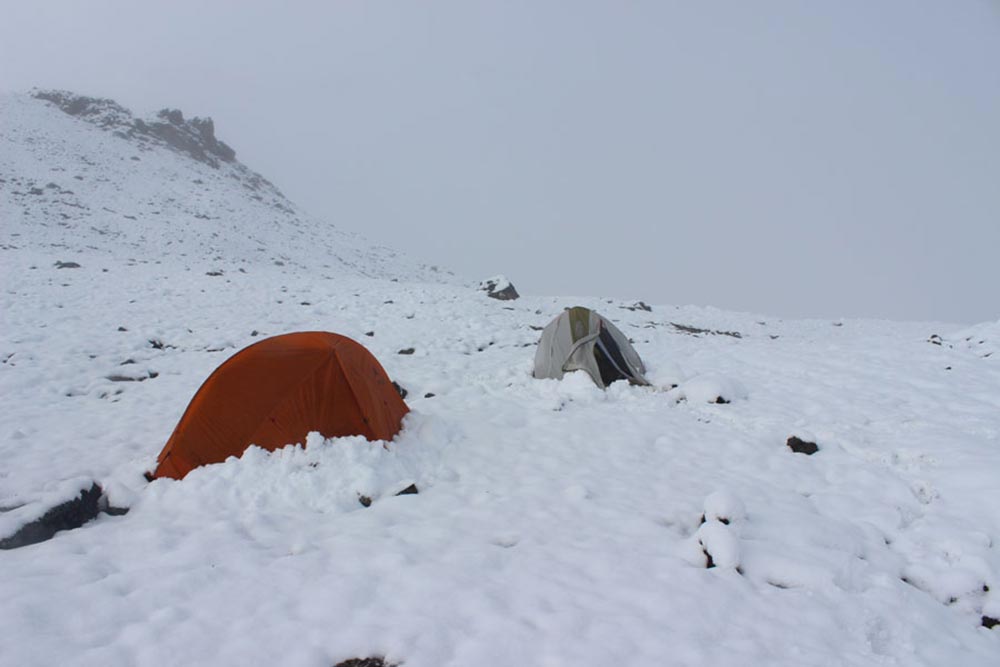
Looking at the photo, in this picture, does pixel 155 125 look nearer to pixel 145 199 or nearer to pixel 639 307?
pixel 145 199

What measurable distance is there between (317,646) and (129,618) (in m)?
1.35

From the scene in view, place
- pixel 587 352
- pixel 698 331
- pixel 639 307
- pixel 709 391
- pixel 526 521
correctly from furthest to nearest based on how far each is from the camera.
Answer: pixel 639 307 < pixel 698 331 < pixel 587 352 < pixel 709 391 < pixel 526 521

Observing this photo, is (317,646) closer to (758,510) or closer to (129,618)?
(129,618)

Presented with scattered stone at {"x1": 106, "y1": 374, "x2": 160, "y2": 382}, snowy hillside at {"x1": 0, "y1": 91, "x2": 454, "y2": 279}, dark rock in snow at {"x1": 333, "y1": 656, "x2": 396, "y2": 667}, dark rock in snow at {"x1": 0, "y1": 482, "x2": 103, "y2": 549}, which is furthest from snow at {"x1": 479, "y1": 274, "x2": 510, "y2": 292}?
dark rock in snow at {"x1": 333, "y1": 656, "x2": 396, "y2": 667}

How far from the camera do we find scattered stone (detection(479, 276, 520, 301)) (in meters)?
22.4

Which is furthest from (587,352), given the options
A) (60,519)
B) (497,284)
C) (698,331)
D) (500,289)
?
(497,284)

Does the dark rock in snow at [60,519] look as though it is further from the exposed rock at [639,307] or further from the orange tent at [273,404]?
the exposed rock at [639,307]

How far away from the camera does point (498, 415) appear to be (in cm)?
803

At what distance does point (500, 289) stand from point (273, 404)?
17.1m

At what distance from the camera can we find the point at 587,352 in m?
Answer: 9.52

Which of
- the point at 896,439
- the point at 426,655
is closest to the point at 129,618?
the point at 426,655

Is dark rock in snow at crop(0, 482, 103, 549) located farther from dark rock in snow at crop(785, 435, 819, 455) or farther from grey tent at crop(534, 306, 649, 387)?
dark rock in snow at crop(785, 435, 819, 455)

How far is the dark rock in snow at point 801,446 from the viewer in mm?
6836

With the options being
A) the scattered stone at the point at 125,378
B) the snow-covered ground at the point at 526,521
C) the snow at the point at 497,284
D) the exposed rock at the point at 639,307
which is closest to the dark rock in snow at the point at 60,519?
the snow-covered ground at the point at 526,521
